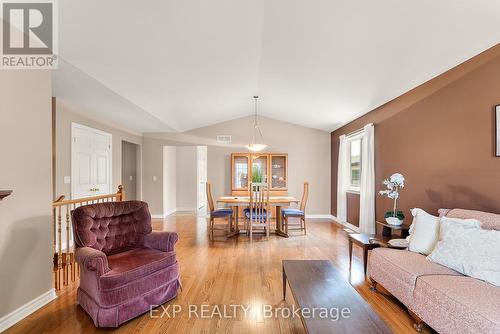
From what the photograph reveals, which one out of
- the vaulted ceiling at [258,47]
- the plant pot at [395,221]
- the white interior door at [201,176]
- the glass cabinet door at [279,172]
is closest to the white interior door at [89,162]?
the vaulted ceiling at [258,47]

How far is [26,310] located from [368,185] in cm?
452

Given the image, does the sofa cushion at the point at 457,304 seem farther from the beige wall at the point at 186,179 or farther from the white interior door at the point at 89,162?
the beige wall at the point at 186,179

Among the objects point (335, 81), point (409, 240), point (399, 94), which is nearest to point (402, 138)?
point (399, 94)

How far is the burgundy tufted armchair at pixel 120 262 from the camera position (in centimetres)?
194

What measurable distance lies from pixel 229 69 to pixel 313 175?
3.93 meters

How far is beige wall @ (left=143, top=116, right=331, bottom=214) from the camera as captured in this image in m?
6.60

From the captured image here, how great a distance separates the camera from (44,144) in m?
2.31

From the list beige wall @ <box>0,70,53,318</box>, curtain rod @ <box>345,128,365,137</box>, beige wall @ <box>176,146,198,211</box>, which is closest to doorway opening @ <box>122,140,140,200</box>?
beige wall @ <box>176,146,198,211</box>

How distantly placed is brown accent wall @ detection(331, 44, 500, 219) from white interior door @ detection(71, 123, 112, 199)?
4936 millimetres

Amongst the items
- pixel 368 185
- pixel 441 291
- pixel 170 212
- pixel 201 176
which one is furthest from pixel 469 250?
pixel 201 176

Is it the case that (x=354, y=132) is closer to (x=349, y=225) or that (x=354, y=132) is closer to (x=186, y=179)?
(x=349, y=225)

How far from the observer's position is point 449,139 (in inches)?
109

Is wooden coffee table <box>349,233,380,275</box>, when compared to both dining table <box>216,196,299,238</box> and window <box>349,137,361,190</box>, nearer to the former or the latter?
dining table <box>216,196,299,238</box>

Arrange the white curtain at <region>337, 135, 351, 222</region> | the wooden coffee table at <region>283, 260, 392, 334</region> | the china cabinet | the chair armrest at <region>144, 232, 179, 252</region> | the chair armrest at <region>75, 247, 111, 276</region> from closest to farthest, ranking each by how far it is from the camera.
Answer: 1. the wooden coffee table at <region>283, 260, 392, 334</region>
2. the chair armrest at <region>75, 247, 111, 276</region>
3. the chair armrest at <region>144, 232, 179, 252</region>
4. the white curtain at <region>337, 135, 351, 222</region>
5. the china cabinet
